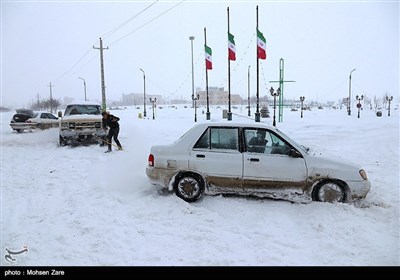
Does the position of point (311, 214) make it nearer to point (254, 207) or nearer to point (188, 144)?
point (254, 207)

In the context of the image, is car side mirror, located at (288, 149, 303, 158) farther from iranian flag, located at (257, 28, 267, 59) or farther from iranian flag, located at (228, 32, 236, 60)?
iranian flag, located at (228, 32, 236, 60)

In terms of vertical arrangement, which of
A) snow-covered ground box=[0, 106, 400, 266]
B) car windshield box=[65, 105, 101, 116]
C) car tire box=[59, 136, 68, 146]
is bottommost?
snow-covered ground box=[0, 106, 400, 266]

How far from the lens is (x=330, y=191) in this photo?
5.52 m

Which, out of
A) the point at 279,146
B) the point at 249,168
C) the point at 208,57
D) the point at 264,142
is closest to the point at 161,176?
the point at 249,168

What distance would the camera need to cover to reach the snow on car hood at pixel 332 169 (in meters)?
5.47

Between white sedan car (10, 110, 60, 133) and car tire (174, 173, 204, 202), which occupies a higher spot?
white sedan car (10, 110, 60, 133)

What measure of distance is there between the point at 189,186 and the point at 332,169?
109 inches

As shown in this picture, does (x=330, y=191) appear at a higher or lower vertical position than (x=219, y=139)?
lower

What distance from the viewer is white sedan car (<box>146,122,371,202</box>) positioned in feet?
18.1

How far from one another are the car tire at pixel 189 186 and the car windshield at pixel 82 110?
10621mm

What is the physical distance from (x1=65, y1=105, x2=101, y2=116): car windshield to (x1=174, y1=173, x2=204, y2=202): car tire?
10.6 metres

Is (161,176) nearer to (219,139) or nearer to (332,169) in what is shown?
(219,139)

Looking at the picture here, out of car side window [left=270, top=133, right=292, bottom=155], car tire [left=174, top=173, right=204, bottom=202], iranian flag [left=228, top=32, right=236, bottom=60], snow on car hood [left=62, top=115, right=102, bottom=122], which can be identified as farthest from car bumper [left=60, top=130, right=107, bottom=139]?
iranian flag [left=228, top=32, right=236, bottom=60]

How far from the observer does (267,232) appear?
15.3 feet
